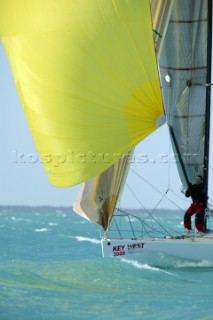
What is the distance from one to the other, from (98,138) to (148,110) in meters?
0.98

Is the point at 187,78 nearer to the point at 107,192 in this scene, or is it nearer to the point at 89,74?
the point at 107,192

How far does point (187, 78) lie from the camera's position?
678 inches

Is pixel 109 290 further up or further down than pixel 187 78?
further down

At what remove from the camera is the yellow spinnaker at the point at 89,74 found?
13.4 meters

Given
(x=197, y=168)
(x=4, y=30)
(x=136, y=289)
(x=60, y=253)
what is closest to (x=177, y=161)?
(x=197, y=168)

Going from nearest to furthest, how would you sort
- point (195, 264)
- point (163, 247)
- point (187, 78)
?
point (163, 247)
point (195, 264)
point (187, 78)

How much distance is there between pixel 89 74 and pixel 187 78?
4333 millimetres

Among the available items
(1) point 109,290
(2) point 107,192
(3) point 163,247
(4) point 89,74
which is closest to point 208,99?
(2) point 107,192

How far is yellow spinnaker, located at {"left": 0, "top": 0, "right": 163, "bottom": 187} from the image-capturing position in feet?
44.0

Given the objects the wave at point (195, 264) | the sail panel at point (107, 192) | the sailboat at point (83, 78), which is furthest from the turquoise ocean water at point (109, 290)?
the sailboat at point (83, 78)

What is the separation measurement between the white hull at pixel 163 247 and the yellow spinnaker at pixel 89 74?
210 cm

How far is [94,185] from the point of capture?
1594 centimetres

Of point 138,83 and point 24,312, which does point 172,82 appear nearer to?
point 138,83

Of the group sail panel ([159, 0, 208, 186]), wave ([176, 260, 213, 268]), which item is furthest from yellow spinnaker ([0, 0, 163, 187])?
sail panel ([159, 0, 208, 186])
